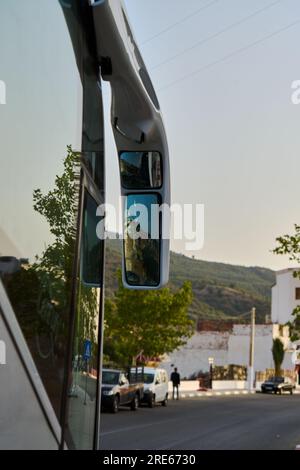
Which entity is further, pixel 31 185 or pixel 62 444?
pixel 62 444

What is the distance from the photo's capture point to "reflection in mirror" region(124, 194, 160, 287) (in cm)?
264

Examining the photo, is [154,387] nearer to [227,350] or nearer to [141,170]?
[141,170]

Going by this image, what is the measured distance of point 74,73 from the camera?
216cm

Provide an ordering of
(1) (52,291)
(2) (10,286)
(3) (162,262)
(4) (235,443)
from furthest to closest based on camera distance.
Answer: (4) (235,443)
(3) (162,262)
(1) (52,291)
(2) (10,286)

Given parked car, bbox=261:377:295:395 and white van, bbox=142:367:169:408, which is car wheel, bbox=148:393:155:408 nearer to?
white van, bbox=142:367:169:408

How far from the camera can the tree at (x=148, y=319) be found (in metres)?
47.2

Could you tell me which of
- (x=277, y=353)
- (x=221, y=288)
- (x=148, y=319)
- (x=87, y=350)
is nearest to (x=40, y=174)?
(x=87, y=350)

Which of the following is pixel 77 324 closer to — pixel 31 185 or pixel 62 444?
pixel 62 444

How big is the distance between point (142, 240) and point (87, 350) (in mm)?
414

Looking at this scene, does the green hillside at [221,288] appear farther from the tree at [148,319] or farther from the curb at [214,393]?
the tree at [148,319]

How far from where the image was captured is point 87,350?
2465 millimetres

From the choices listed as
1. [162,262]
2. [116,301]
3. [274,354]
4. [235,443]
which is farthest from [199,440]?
[274,354]

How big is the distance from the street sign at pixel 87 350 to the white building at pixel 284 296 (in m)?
76.6

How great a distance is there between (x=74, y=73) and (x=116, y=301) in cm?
4605
